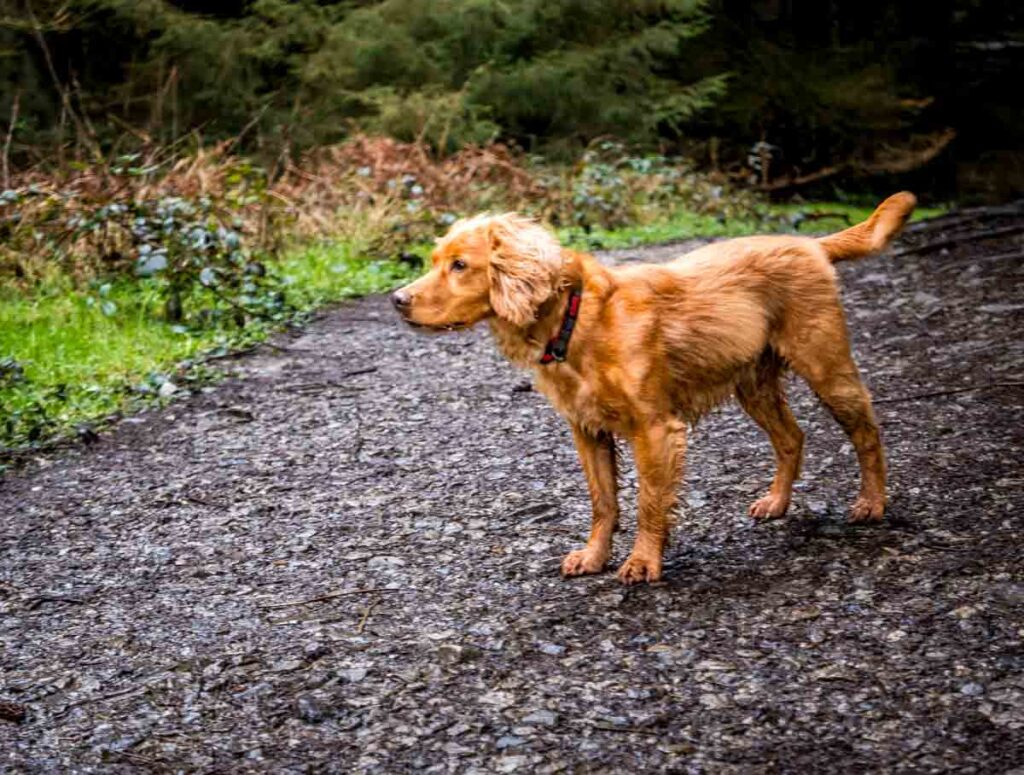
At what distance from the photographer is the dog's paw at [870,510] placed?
4.53 meters

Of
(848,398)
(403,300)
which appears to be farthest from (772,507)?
(403,300)

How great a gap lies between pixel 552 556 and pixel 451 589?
1.59 ft

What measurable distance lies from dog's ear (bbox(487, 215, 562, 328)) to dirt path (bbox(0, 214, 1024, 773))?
1.05 metres

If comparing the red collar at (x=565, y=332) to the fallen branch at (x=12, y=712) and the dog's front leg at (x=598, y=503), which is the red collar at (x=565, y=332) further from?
the fallen branch at (x=12, y=712)

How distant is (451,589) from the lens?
425 centimetres

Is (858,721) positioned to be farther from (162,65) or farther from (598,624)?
(162,65)

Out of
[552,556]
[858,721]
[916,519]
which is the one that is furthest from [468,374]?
[858,721]

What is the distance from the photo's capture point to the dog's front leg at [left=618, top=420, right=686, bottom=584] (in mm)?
4062

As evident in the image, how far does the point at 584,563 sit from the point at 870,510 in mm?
1202

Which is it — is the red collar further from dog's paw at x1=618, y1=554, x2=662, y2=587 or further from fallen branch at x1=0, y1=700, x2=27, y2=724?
fallen branch at x1=0, y1=700, x2=27, y2=724

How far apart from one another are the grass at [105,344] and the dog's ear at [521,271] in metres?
3.32

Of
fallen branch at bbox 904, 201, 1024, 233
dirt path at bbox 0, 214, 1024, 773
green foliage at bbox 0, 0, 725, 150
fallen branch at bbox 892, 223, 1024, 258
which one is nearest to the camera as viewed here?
dirt path at bbox 0, 214, 1024, 773

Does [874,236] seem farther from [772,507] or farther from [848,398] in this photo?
[772,507]

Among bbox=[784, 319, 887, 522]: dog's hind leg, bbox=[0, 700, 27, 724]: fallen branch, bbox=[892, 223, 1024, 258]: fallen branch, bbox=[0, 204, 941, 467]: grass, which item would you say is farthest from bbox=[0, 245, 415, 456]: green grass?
bbox=[892, 223, 1024, 258]: fallen branch
